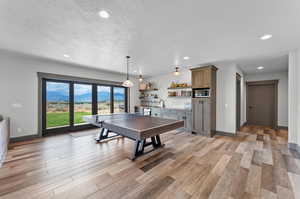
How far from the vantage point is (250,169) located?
2.27 meters

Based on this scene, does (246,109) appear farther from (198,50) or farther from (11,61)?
(11,61)

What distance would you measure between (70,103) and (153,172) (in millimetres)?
4367

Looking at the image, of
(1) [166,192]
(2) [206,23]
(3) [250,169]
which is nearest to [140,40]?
(2) [206,23]

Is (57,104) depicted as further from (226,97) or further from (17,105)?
(226,97)

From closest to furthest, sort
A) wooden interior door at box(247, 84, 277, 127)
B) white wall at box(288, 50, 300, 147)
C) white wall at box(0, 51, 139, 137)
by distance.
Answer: white wall at box(288, 50, 300, 147) < white wall at box(0, 51, 139, 137) < wooden interior door at box(247, 84, 277, 127)

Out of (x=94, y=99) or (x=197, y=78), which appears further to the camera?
(x=94, y=99)

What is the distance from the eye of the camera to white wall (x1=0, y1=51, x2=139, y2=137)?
3.58 metres

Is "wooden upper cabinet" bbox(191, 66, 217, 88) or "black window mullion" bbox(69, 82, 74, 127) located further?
"black window mullion" bbox(69, 82, 74, 127)

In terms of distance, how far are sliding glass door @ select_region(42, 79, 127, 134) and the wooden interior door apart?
7.17m

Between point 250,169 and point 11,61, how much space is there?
667cm

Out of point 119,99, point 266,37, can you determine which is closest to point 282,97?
point 266,37

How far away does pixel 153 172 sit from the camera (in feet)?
7.19

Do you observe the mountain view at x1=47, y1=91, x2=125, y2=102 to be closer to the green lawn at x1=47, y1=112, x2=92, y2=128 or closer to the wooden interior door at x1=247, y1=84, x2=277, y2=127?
the green lawn at x1=47, y1=112, x2=92, y2=128

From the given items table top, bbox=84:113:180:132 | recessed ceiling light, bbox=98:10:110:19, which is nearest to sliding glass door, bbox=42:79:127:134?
table top, bbox=84:113:180:132
